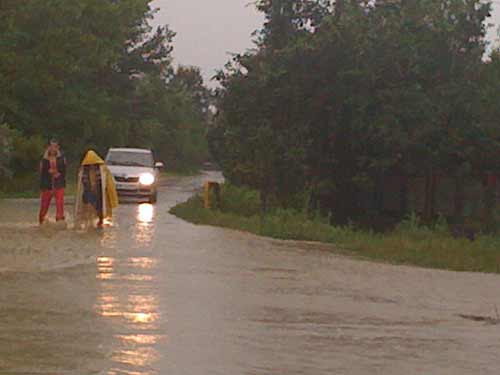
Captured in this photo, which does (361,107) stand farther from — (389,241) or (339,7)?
(389,241)

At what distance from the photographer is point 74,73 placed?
57.4 metres

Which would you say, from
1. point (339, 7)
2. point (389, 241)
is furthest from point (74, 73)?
point (389, 241)

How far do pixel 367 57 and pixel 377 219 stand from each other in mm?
5835

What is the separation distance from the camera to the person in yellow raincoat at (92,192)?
2383cm

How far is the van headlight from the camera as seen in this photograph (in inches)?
1432

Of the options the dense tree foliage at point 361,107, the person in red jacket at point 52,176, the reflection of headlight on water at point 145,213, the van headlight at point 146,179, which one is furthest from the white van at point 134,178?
the person in red jacket at point 52,176

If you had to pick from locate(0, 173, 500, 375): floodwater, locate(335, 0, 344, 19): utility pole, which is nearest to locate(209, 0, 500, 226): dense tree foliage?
locate(335, 0, 344, 19): utility pole

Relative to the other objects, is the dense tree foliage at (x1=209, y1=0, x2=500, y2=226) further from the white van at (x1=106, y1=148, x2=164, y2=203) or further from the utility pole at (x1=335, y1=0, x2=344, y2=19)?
the white van at (x1=106, y1=148, x2=164, y2=203)

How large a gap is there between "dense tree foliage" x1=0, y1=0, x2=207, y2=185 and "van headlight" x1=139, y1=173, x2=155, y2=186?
9.00 metres

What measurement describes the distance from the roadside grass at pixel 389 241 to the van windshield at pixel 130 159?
6522mm

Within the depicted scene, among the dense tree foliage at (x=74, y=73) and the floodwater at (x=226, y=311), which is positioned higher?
the dense tree foliage at (x=74, y=73)

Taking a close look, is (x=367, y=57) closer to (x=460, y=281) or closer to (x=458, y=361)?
(x=460, y=281)

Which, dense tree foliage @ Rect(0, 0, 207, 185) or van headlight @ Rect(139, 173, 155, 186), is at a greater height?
dense tree foliage @ Rect(0, 0, 207, 185)

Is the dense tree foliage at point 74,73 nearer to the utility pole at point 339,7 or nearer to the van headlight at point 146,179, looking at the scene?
the van headlight at point 146,179
